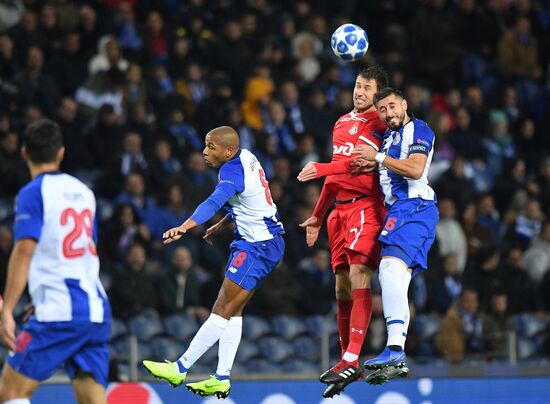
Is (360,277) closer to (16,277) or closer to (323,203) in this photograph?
(323,203)

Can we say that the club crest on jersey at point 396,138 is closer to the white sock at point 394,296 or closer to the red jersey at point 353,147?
the red jersey at point 353,147

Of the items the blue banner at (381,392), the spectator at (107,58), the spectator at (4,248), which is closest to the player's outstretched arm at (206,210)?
the blue banner at (381,392)

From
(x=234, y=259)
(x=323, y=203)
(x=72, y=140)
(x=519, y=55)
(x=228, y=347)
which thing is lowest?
(x=228, y=347)

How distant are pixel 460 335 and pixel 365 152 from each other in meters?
4.85

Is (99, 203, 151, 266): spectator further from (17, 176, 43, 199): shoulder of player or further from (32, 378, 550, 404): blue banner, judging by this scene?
(17, 176, 43, 199): shoulder of player

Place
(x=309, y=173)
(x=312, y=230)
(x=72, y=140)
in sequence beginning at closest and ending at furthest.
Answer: (x=309, y=173)
(x=312, y=230)
(x=72, y=140)

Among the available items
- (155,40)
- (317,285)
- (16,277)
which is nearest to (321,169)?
(16,277)

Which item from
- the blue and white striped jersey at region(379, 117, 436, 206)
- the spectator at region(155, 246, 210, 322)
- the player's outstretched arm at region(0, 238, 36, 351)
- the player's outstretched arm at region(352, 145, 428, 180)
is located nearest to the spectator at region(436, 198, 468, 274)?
the spectator at region(155, 246, 210, 322)

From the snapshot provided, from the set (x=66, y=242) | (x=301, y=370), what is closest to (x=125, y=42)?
(x=301, y=370)

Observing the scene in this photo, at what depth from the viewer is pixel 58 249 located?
639 cm

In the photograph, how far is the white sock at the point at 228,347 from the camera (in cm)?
873

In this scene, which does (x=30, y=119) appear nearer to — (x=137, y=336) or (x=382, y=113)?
(x=137, y=336)

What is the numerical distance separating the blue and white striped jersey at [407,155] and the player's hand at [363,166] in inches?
2.6

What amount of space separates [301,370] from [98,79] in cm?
459
